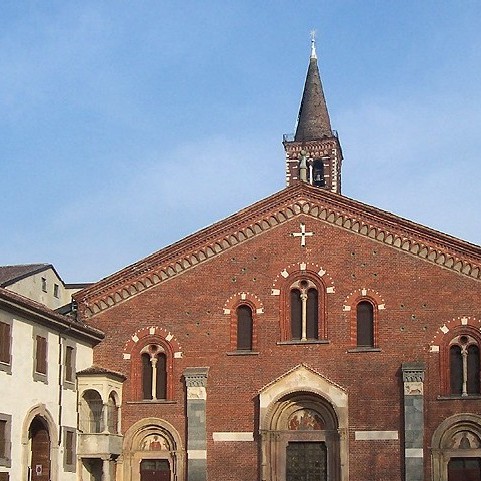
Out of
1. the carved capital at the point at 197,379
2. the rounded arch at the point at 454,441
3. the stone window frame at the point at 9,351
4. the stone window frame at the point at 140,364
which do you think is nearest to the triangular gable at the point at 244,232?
the stone window frame at the point at 140,364

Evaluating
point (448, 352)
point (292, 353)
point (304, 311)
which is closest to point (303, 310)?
point (304, 311)

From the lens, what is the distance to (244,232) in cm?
3734

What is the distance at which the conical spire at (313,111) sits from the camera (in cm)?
6281

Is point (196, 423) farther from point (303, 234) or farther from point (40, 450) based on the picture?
point (303, 234)

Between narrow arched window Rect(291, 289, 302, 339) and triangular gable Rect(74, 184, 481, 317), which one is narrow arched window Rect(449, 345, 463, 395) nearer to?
triangular gable Rect(74, 184, 481, 317)

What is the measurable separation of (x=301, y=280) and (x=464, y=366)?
247 inches

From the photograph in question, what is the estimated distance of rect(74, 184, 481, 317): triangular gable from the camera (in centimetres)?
3647

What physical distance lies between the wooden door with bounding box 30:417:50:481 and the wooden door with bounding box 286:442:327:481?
8.30 metres

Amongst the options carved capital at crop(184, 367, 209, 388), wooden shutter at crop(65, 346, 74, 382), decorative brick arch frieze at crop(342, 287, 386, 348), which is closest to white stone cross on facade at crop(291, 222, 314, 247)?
decorative brick arch frieze at crop(342, 287, 386, 348)

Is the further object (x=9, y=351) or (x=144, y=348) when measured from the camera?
(x=144, y=348)

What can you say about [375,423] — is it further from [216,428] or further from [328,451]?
[216,428]

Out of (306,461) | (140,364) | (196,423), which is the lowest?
(306,461)

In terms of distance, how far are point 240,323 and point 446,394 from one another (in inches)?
295

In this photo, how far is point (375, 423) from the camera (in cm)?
3500
